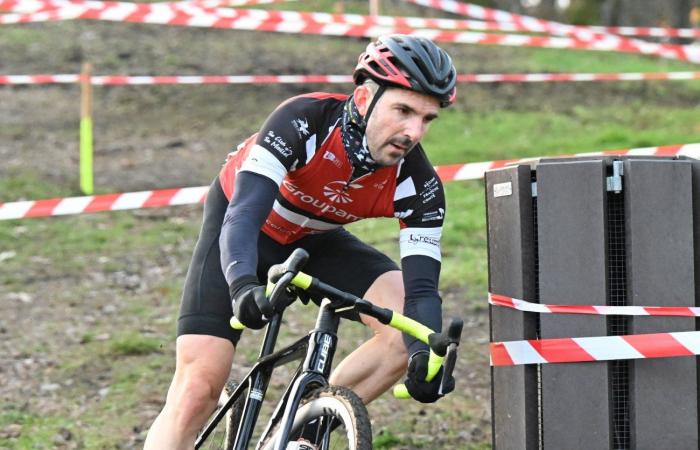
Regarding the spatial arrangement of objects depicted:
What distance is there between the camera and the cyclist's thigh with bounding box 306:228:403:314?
183 inches

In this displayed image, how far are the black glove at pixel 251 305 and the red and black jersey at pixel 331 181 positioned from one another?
1.90 ft

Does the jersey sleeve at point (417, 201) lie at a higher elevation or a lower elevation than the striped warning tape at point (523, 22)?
lower

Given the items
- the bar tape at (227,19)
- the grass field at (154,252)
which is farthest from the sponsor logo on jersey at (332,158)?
the bar tape at (227,19)

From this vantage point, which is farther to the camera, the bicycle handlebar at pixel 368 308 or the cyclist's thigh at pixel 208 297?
the cyclist's thigh at pixel 208 297

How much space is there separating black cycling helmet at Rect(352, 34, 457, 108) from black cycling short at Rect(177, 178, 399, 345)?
83cm

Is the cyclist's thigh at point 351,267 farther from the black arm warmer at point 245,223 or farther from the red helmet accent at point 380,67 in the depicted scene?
the red helmet accent at point 380,67

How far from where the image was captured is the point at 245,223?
13.2 ft

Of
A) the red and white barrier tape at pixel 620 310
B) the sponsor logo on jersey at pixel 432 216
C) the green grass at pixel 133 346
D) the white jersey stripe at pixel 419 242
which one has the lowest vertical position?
the green grass at pixel 133 346

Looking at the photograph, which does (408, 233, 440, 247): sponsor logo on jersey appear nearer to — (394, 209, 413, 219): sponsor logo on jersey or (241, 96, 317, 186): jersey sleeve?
(394, 209, 413, 219): sponsor logo on jersey

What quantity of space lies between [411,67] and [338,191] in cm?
62

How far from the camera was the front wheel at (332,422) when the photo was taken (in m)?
3.60

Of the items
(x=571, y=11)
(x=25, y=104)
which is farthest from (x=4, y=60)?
(x=571, y=11)

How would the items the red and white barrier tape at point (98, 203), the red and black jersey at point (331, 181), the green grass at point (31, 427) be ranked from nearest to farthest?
the red and black jersey at point (331, 181) < the green grass at point (31, 427) < the red and white barrier tape at point (98, 203)

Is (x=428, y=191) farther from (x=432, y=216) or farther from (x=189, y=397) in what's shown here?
(x=189, y=397)
